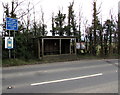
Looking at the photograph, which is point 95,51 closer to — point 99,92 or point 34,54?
point 34,54

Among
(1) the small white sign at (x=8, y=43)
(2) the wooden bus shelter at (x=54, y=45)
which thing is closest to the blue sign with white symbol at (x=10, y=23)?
(1) the small white sign at (x=8, y=43)

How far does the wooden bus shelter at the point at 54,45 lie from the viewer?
19.2 metres

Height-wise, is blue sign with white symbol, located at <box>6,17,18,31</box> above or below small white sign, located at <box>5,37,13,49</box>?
above

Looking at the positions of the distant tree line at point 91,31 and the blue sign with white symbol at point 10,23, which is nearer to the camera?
the blue sign with white symbol at point 10,23

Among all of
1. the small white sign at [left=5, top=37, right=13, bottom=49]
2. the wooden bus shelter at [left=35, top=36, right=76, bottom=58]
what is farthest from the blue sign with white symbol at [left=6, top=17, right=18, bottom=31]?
the wooden bus shelter at [left=35, top=36, right=76, bottom=58]

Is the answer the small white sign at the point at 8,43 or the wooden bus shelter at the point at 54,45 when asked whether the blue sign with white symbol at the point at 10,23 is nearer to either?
the small white sign at the point at 8,43

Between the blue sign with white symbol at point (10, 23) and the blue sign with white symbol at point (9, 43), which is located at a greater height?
the blue sign with white symbol at point (10, 23)

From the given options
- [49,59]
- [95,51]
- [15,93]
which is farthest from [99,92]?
[95,51]

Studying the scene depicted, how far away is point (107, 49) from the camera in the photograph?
27594mm

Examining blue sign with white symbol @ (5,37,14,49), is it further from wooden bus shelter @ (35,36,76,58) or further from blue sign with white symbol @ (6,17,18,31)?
wooden bus shelter @ (35,36,76,58)

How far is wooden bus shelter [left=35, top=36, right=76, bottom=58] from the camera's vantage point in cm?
1923

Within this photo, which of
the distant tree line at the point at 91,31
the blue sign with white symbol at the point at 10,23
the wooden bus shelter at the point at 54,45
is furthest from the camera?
the distant tree line at the point at 91,31

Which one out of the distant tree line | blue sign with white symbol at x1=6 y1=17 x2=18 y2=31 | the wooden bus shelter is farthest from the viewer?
the distant tree line

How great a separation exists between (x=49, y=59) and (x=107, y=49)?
13.6m
